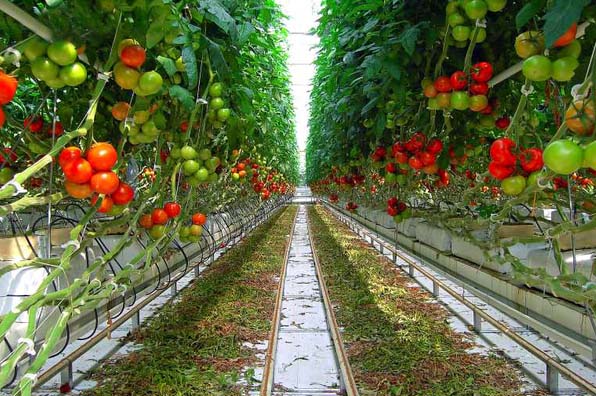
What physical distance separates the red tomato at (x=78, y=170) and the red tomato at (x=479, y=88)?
140cm

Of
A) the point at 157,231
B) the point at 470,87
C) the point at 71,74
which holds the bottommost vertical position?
the point at 157,231

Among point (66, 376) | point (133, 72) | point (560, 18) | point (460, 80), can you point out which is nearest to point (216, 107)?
point (133, 72)

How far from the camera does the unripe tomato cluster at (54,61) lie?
4.03 ft

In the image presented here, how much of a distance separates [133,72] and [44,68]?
304 mm

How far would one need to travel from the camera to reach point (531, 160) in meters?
1.46

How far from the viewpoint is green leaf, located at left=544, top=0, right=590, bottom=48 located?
0.98 meters

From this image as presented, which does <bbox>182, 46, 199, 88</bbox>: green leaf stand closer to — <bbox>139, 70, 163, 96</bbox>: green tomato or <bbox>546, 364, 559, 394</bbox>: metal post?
<bbox>139, 70, 163, 96</bbox>: green tomato

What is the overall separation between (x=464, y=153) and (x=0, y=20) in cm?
228

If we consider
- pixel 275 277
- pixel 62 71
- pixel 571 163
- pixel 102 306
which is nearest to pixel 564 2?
pixel 571 163

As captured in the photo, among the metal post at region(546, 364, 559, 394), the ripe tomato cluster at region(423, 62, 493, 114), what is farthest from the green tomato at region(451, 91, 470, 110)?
the metal post at region(546, 364, 559, 394)

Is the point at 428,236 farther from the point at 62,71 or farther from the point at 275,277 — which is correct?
the point at 62,71

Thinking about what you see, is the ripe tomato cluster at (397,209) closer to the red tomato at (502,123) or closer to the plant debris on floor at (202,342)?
the red tomato at (502,123)

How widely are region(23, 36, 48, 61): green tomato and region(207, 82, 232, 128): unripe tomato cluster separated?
1164 mm

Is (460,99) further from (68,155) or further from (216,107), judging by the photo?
(68,155)
